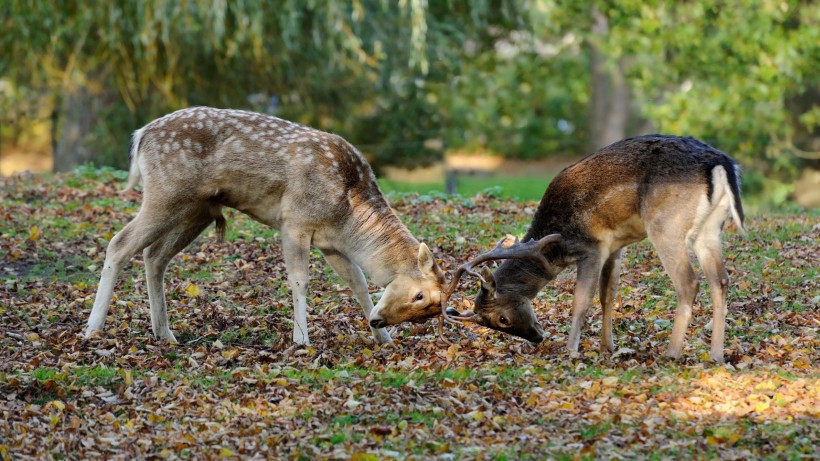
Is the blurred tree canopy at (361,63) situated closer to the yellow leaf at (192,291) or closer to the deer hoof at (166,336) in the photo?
the yellow leaf at (192,291)

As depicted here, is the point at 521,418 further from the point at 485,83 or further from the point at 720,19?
the point at 485,83

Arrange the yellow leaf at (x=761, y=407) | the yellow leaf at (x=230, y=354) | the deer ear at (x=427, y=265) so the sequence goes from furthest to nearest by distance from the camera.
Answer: the deer ear at (x=427, y=265) → the yellow leaf at (x=230, y=354) → the yellow leaf at (x=761, y=407)

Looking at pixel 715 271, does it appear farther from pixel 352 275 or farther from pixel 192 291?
pixel 192 291

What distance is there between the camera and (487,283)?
27.6ft

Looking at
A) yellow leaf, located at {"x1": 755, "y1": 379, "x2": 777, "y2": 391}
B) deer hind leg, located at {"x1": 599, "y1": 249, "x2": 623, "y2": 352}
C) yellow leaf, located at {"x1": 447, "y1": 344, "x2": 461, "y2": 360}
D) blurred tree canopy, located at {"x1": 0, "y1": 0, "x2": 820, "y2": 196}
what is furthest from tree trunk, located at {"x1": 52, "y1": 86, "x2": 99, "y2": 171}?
yellow leaf, located at {"x1": 755, "y1": 379, "x2": 777, "y2": 391}

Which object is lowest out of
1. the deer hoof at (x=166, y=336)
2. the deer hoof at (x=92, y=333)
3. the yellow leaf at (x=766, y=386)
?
the deer hoof at (x=166, y=336)

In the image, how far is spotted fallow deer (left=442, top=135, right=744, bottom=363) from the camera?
25.7ft

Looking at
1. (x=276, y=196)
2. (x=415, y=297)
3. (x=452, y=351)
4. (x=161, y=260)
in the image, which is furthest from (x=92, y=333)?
(x=452, y=351)

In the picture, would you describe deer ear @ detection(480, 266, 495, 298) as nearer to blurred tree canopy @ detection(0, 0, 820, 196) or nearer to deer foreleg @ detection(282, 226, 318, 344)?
deer foreleg @ detection(282, 226, 318, 344)

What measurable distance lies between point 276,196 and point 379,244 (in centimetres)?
84

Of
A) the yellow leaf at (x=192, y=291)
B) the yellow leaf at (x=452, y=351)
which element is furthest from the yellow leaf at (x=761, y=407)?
the yellow leaf at (x=192, y=291)

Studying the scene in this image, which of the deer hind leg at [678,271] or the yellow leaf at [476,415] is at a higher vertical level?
the deer hind leg at [678,271]

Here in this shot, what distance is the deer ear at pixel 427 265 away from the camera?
27.2 feet

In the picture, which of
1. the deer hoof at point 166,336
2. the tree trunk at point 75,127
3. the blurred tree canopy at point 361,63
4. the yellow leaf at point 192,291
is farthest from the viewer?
the tree trunk at point 75,127
